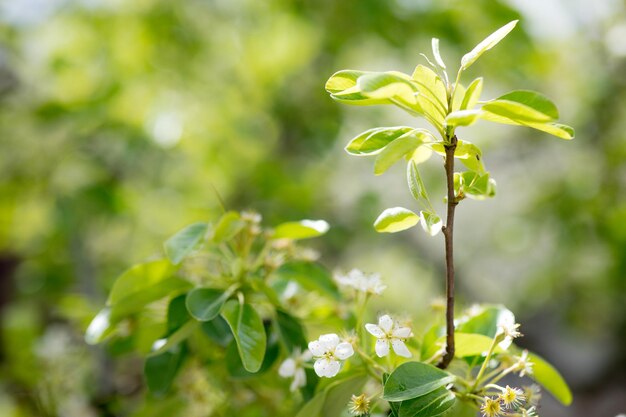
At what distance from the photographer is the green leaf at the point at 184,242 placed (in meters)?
0.61

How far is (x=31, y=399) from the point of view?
3.88ft

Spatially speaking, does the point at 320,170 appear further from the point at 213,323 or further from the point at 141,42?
the point at 213,323

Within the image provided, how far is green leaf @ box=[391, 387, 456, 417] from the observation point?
50cm

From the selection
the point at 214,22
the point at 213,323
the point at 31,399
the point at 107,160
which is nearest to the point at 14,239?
the point at 107,160

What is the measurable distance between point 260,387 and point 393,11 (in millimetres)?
1291

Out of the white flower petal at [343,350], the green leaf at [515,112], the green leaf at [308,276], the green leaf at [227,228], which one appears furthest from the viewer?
the green leaf at [308,276]

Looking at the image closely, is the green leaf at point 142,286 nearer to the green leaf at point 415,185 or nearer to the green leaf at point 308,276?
the green leaf at point 308,276

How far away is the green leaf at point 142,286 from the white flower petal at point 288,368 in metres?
0.14

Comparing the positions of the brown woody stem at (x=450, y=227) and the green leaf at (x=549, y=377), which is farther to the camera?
the green leaf at (x=549, y=377)

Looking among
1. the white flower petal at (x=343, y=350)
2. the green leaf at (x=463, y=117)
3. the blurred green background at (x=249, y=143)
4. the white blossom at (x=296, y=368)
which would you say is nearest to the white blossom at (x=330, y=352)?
the white flower petal at (x=343, y=350)

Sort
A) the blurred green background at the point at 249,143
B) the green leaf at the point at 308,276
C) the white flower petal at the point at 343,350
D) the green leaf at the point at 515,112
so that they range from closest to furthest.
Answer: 1. the green leaf at the point at 515,112
2. the white flower petal at the point at 343,350
3. the green leaf at the point at 308,276
4. the blurred green background at the point at 249,143

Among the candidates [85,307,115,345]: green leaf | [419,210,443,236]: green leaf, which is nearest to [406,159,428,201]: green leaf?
[419,210,443,236]: green leaf

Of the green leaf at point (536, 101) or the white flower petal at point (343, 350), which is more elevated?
the green leaf at point (536, 101)

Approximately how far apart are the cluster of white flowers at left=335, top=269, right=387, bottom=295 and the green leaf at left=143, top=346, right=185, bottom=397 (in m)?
0.23
